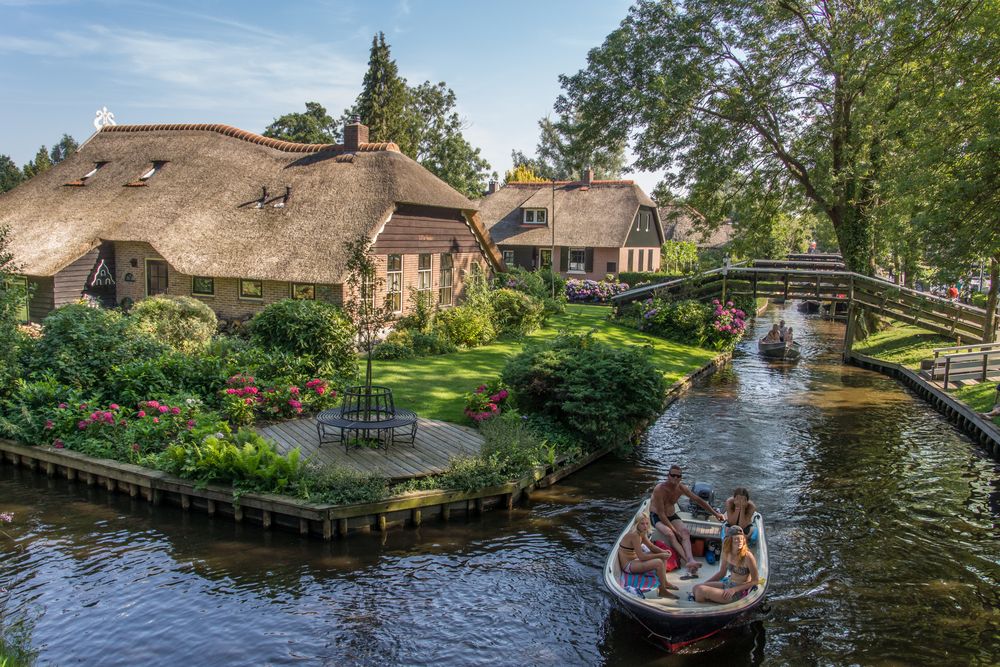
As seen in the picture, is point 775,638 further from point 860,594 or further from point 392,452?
point 392,452

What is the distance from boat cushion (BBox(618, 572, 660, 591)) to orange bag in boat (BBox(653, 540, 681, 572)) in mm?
565

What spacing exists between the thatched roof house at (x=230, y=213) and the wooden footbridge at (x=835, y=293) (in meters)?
10.2

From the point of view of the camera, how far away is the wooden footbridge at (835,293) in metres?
27.8

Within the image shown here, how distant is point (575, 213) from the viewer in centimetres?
5159

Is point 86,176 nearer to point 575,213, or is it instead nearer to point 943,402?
point 575,213

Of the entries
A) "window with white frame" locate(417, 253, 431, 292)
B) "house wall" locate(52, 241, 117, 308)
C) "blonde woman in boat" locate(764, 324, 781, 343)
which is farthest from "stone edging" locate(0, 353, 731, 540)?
"blonde woman in boat" locate(764, 324, 781, 343)

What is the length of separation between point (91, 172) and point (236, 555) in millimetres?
25268

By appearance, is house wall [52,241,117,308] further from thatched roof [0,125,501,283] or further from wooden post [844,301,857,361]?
wooden post [844,301,857,361]

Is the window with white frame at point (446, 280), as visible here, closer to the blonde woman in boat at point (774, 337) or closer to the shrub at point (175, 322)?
the shrub at point (175, 322)

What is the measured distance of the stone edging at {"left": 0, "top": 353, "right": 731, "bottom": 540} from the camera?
41.5 feet

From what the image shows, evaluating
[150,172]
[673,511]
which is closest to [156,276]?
[150,172]

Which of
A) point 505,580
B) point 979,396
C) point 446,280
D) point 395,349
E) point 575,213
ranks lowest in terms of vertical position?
point 505,580

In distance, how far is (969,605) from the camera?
10.9 meters

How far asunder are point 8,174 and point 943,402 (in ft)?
233
